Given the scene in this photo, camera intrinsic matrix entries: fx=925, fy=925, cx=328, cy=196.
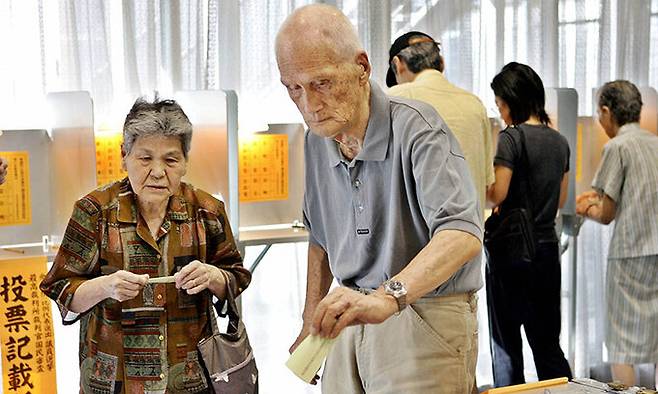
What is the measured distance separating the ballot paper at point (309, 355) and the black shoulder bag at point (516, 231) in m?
2.43

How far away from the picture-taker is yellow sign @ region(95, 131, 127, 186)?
3.92m

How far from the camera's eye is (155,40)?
413cm

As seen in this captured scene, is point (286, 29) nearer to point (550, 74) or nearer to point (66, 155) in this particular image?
point (66, 155)

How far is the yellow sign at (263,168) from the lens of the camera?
14.3 ft

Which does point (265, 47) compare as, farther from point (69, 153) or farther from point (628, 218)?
point (628, 218)

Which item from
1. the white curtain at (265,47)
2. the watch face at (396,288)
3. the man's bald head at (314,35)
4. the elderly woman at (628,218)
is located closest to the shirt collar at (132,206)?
the man's bald head at (314,35)

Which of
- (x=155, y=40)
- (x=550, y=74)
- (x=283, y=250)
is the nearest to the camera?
(x=155, y=40)

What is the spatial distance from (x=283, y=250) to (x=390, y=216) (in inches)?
106

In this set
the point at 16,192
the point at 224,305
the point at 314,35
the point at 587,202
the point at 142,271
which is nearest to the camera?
the point at 314,35

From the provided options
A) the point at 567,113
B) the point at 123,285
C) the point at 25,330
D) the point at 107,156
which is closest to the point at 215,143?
the point at 107,156

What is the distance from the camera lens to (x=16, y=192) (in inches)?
149

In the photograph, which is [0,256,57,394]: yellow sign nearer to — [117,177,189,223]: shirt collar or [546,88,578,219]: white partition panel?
[117,177,189,223]: shirt collar

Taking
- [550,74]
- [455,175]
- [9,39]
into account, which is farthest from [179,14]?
[455,175]

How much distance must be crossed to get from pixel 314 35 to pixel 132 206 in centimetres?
97
